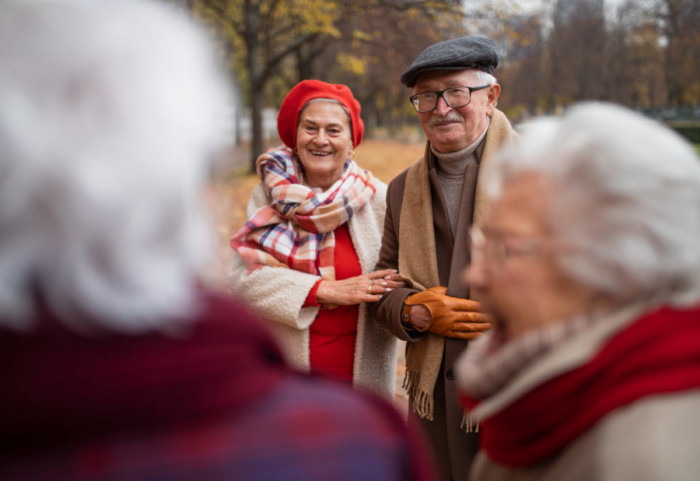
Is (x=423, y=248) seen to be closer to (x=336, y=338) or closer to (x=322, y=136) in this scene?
(x=336, y=338)

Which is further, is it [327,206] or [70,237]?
[327,206]

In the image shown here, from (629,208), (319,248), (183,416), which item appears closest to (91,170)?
(183,416)

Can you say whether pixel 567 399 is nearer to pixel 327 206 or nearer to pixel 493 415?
pixel 493 415

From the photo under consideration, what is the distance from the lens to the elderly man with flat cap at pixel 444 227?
2449 mm

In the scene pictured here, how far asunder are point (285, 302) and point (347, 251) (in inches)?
17.3

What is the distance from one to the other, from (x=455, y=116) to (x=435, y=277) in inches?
29.7

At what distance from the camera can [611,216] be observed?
106 cm

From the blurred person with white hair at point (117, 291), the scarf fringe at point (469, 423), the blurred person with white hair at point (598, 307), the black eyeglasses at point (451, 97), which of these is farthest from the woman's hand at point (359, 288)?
the blurred person with white hair at point (117, 291)

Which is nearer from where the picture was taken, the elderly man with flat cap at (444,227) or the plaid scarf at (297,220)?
the elderly man with flat cap at (444,227)

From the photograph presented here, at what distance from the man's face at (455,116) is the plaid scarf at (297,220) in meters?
0.57

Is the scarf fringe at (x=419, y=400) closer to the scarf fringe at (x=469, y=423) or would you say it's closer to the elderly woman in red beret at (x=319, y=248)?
the scarf fringe at (x=469, y=423)

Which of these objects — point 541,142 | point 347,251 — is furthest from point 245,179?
point 541,142

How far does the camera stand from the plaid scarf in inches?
114

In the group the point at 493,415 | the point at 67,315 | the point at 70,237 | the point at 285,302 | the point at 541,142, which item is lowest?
the point at 285,302
